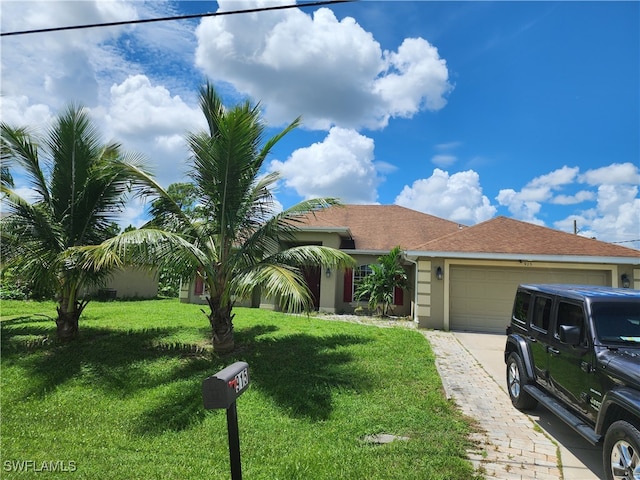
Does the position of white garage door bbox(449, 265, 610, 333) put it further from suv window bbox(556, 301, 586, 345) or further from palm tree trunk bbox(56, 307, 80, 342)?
palm tree trunk bbox(56, 307, 80, 342)

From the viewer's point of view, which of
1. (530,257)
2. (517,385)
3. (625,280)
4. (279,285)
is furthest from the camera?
(530,257)

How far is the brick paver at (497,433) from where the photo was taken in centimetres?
390

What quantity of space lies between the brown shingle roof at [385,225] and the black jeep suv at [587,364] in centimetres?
1164

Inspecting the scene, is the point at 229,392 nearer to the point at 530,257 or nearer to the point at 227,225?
the point at 227,225

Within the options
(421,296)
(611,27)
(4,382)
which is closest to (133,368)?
(4,382)

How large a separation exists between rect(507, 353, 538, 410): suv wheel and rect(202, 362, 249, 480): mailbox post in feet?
15.1

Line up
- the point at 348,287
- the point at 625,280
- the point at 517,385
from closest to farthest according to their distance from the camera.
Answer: the point at 517,385, the point at 625,280, the point at 348,287

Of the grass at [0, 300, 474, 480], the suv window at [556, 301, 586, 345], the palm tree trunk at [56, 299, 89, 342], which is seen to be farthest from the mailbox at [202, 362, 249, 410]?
the palm tree trunk at [56, 299, 89, 342]

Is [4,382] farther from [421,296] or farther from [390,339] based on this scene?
[421,296]

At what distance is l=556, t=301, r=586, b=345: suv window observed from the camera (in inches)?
171

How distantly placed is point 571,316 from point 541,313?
82 cm

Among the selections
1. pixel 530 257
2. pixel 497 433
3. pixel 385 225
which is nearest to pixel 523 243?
pixel 530 257

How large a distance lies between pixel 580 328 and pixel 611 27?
23.3 feet

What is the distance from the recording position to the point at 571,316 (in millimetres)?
4656
